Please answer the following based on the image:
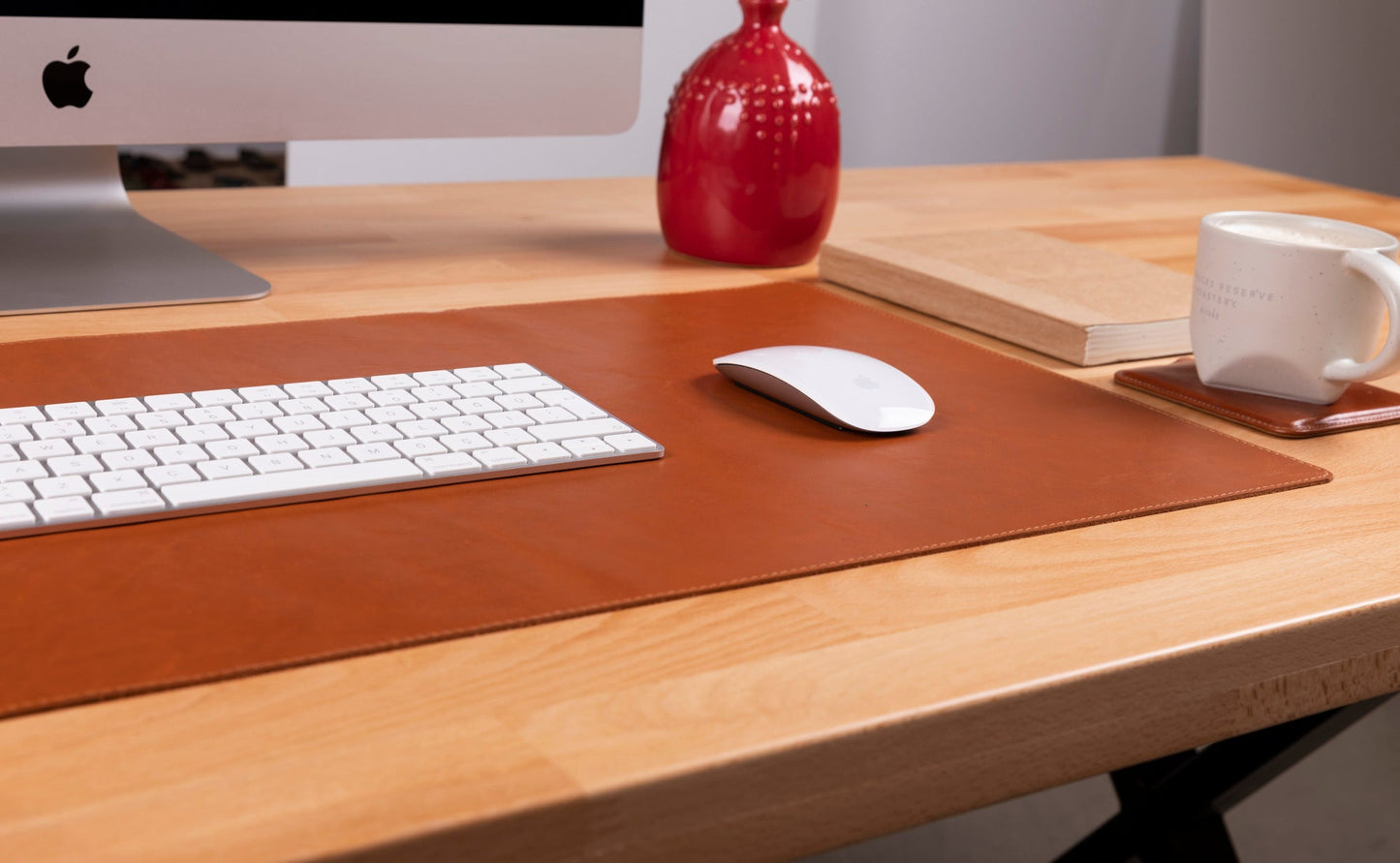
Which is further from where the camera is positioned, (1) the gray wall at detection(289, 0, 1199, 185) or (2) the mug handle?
(1) the gray wall at detection(289, 0, 1199, 185)

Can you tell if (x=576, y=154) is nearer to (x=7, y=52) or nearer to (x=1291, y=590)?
(x=7, y=52)

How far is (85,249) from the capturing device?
87 cm

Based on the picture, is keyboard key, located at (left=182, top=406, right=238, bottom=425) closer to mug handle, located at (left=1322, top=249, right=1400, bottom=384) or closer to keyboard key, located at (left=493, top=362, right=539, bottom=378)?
keyboard key, located at (left=493, top=362, right=539, bottom=378)

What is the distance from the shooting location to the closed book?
30.8 inches

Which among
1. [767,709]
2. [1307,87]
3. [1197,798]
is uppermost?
[1307,87]

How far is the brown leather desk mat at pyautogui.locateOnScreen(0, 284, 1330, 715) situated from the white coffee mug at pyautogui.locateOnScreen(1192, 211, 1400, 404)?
0.19ft

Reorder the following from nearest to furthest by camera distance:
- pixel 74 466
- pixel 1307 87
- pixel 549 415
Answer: pixel 74 466 → pixel 549 415 → pixel 1307 87

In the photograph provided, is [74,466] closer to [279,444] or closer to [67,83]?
[279,444]

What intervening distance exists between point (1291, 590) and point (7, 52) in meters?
0.71

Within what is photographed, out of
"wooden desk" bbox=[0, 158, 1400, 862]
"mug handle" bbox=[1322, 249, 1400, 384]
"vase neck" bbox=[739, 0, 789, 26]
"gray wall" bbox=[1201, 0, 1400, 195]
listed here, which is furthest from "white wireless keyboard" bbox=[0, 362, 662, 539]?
"gray wall" bbox=[1201, 0, 1400, 195]

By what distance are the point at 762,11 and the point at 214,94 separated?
0.37 meters

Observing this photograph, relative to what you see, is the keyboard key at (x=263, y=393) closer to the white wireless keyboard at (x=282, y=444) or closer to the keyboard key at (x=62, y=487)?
the white wireless keyboard at (x=282, y=444)

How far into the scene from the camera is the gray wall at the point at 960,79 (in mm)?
2709

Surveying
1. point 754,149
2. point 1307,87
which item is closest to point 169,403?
point 754,149
